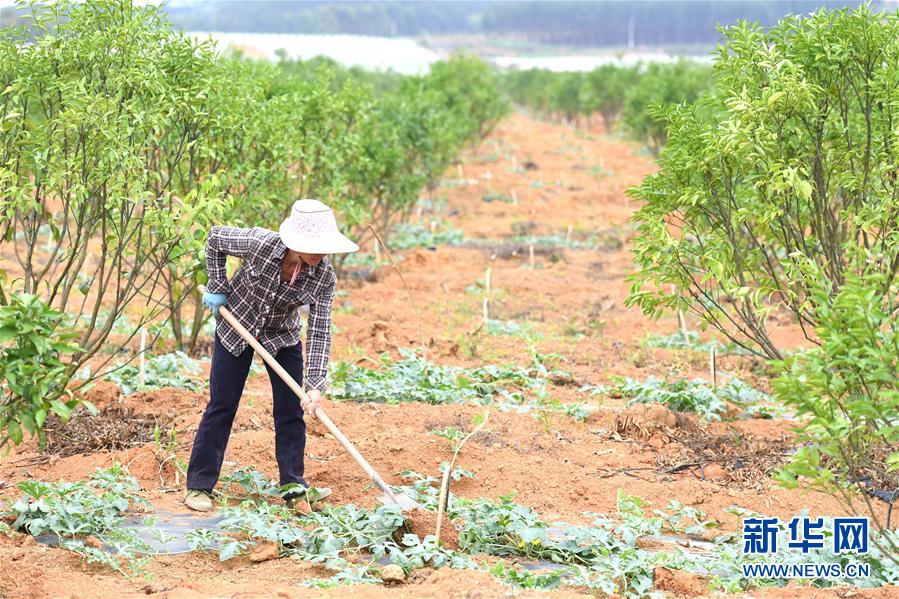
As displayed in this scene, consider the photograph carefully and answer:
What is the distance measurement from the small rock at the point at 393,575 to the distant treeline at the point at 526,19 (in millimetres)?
85704

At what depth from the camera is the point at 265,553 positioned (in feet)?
13.7

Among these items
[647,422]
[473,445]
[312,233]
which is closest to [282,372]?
[312,233]

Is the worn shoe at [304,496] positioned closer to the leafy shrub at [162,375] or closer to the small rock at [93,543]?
the small rock at [93,543]

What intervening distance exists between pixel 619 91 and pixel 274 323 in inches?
1231

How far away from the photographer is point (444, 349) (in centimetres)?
858

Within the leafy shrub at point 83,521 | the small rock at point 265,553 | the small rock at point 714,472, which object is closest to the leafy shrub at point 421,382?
the small rock at point 714,472

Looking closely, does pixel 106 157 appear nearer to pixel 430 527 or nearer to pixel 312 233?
pixel 312 233

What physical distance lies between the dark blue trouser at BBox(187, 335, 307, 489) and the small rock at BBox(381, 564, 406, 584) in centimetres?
116

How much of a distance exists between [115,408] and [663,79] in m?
21.4

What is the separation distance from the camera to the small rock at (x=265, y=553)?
4.17 m

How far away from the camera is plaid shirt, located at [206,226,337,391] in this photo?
4.68 metres

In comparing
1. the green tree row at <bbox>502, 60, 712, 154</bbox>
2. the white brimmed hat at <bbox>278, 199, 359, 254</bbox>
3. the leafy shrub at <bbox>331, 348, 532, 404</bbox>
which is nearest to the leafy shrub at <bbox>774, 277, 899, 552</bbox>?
the white brimmed hat at <bbox>278, 199, 359, 254</bbox>

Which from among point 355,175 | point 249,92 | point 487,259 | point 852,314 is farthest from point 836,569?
point 487,259

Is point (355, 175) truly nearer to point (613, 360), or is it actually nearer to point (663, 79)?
point (613, 360)
